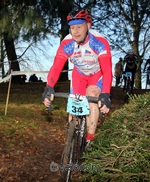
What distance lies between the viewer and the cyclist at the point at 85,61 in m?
3.77

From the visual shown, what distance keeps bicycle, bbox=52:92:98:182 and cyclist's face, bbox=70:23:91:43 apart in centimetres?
65

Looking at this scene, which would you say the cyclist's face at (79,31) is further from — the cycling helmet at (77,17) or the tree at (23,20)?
the tree at (23,20)

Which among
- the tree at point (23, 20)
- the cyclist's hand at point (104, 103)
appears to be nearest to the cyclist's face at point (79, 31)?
the cyclist's hand at point (104, 103)

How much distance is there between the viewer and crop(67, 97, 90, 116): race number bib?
379cm

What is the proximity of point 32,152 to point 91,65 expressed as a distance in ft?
8.61

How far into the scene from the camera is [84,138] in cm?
407

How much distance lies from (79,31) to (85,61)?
0.38 m

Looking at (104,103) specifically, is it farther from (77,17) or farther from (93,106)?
(77,17)

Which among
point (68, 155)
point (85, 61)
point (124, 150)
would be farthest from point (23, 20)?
point (124, 150)

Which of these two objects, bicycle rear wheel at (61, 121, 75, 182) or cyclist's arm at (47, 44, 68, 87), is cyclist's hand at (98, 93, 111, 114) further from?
cyclist's arm at (47, 44, 68, 87)

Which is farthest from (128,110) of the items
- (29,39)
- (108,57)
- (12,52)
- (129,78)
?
(12,52)

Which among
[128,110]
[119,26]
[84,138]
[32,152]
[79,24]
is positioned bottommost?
[32,152]

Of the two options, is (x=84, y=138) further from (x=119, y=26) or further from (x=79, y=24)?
(x=119, y=26)

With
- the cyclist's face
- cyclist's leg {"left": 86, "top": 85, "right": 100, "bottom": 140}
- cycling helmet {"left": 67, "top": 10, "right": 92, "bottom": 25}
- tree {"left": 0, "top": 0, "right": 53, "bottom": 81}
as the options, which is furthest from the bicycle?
tree {"left": 0, "top": 0, "right": 53, "bottom": 81}
